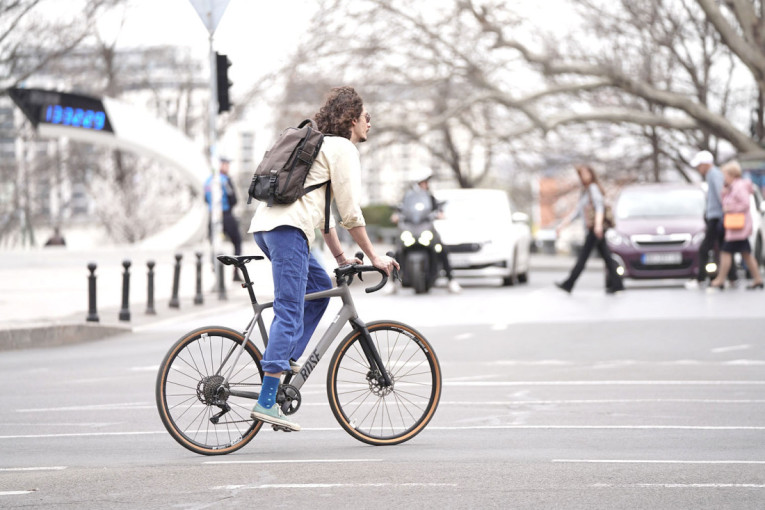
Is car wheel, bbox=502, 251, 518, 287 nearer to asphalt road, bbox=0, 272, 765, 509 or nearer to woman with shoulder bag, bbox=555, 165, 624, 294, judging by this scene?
woman with shoulder bag, bbox=555, 165, 624, 294

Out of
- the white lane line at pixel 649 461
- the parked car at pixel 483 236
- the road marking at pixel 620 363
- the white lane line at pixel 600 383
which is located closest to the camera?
the white lane line at pixel 649 461

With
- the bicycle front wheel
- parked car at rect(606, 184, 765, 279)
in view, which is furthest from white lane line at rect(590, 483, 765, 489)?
parked car at rect(606, 184, 765, 279)

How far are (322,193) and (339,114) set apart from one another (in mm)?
415

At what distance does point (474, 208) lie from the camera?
947 inches

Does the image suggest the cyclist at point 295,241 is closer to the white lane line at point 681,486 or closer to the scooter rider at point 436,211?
the white lane line at point 681,486

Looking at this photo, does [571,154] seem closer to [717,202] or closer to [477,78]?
[477,78]

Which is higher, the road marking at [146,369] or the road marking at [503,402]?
the road marking at [503,402]

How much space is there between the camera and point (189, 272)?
2908 cm

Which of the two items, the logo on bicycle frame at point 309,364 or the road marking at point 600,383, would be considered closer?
the logo on bicycle frame at point 309,364

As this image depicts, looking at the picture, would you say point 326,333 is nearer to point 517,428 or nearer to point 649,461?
point 517,428

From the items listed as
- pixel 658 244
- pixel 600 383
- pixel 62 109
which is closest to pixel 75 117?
pixel 62 109

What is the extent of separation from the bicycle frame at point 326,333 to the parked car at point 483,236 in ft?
52.1

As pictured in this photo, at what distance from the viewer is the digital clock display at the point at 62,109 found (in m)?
32.6

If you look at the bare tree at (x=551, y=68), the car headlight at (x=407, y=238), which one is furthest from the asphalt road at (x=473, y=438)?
the bare tree at (x=551, y=68)
